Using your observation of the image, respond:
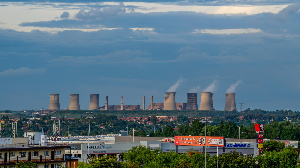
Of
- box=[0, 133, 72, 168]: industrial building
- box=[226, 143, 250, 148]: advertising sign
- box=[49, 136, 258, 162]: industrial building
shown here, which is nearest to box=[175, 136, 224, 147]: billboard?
box=[49, 136, 258, 162]: industrial building

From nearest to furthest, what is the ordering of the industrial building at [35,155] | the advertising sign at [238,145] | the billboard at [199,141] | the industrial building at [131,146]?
the industrial building at [35,155], the billboard at [199,141], the industrial building at [131,146], the advertising sign at [238,145]

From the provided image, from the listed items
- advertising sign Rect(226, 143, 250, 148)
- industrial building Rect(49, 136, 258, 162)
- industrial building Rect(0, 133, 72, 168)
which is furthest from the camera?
advertising sign Rect(226, 143, 250, 148)

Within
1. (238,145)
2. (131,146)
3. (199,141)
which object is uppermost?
(199,141)

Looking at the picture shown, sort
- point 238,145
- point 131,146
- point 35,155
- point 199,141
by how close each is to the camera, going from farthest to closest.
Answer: point 238,145 < point 131,146 < point 199,141 < point 35,155

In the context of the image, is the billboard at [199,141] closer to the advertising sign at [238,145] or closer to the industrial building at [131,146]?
the industrial building at [131,146]

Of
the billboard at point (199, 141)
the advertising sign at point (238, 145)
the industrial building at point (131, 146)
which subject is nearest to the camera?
the billboard at point (199, 141)

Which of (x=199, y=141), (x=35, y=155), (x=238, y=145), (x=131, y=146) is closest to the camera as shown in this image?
(x=35, y=155)

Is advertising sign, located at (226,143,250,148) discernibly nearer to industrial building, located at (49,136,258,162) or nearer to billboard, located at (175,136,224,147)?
industrial building, located at (49,136,258,162)

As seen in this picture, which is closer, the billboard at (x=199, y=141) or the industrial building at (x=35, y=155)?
the industrial building at (x=35, y=155)

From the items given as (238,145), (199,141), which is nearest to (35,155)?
(199,141)

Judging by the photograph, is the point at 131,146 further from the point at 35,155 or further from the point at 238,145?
the point at 35,155

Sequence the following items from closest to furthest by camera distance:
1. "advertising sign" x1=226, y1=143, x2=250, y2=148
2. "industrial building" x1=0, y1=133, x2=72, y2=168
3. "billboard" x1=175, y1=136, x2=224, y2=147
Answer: "industrial building" x1=0, y1=133, x2=72, y2=168
"billboard" x1=175, y1=136, x2=224, y2=147
"advertising sign" x1=226, y1=143, x2=250, y2=148

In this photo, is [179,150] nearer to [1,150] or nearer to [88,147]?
[88,147]

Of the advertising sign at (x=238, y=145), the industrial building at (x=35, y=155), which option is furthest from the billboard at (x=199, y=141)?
the industrial building at (x=35, y=155)
